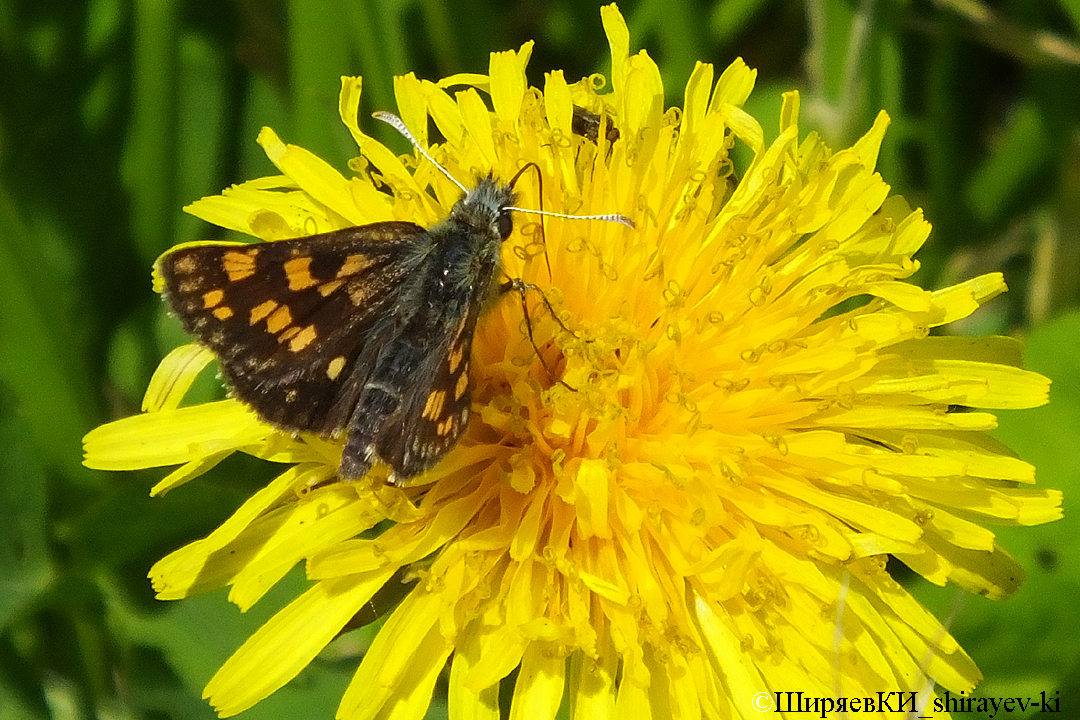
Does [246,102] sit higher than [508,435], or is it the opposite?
[246,102]

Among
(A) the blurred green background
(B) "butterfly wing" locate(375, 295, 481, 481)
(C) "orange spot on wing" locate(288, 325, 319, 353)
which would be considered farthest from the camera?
(A) the blurred green background

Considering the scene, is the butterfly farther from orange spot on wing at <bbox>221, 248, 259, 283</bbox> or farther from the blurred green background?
the blurred green background

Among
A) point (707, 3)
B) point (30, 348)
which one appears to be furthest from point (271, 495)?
point (707, 3)

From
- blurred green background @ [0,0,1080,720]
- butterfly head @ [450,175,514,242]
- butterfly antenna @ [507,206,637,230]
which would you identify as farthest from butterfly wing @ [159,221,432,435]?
blurred green background @ [0,0,1080,720]

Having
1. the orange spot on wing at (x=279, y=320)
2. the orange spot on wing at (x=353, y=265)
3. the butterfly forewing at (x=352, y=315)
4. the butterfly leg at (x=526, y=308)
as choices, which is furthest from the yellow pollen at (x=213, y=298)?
the butterfly leg at (x=526, y=308)

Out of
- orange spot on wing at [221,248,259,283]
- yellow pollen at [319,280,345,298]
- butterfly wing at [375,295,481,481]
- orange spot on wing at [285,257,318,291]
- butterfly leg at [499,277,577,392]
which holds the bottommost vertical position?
butterfly wing at [375,295,481,481]

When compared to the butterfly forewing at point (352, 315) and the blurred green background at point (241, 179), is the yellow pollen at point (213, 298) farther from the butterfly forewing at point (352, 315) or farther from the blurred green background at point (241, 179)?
the blurred green background at point (241, 179)

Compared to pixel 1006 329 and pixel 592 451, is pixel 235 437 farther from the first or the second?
pixel 1006 329
